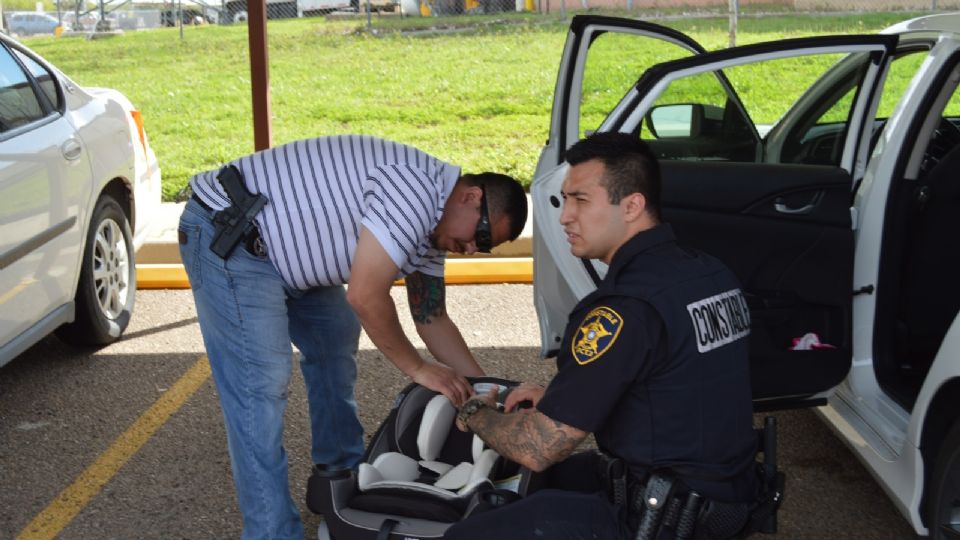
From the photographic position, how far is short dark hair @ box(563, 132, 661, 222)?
2.63 m

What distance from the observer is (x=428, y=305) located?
3498 millimetres

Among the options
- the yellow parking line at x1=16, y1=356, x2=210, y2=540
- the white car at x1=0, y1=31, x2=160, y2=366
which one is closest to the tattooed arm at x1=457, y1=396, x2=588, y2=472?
the yellow parking line at x1=16, y1=356, x2=210, y2=540

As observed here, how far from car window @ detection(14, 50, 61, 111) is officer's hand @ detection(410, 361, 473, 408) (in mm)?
2654

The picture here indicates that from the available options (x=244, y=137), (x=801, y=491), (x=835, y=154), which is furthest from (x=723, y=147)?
(x=244, y=137)

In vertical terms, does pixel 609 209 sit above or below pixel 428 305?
above

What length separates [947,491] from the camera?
2955mm

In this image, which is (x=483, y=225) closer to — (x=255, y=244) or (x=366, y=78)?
(x=255, y=244)

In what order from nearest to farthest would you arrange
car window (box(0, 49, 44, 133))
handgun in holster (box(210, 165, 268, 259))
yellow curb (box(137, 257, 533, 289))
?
handgun in holster (box(210, 165, 268, 259))
car window (box(0, 49, 44, 133))
yellow curb (box(137, 257, 533, 289))

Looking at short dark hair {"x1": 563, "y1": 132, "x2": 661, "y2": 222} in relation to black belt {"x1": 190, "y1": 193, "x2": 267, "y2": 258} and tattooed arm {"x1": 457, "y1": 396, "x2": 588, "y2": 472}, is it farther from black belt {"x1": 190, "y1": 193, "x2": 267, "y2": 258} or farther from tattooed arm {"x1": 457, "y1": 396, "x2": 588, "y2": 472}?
black belt {"x1": 190, "y1": 193, "x2": 267, "y2": 258}

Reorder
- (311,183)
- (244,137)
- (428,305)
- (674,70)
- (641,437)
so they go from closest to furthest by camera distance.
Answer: (641,437) < (311,183) < (428,305) < (674,70) < (244,137)

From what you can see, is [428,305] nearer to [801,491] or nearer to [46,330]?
[801,491]

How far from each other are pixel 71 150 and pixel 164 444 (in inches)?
52.7

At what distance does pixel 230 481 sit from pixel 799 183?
7.05 ft

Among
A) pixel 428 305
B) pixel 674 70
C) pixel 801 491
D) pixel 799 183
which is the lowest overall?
pixel 801 491
